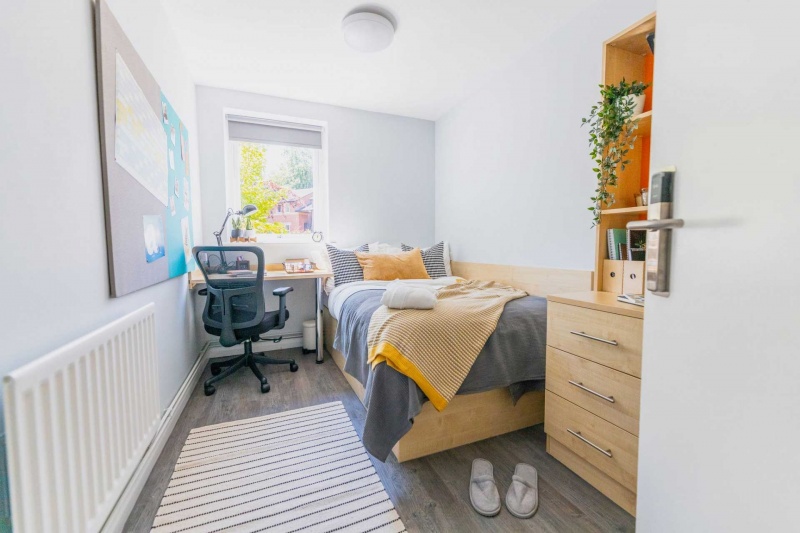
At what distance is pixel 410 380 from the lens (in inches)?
50.7

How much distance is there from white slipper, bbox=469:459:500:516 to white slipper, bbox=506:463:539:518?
0.05 meters

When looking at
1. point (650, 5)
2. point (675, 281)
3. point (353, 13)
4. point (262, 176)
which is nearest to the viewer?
point (675, 281)

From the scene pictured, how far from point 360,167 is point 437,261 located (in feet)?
4.15

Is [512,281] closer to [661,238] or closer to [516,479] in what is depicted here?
[516,479]

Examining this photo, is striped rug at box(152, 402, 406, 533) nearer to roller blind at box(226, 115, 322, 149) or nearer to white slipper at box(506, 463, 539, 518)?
white slipper at box(506, 463, 539, 518)

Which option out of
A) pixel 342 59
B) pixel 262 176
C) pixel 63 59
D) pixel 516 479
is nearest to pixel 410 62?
pixel 342 59

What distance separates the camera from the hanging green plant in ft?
4.58

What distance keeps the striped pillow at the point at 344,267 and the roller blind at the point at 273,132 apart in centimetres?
119

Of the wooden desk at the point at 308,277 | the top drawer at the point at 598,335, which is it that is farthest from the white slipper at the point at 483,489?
the wooden desk at the point at 308,277

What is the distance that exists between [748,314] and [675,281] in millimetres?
124

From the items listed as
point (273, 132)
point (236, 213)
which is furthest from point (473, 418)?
point (273, 132)

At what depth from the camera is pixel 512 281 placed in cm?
241

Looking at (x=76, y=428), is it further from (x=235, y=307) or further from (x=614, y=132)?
(x=614, y=132)

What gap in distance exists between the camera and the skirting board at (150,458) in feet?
3.48
